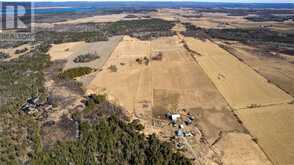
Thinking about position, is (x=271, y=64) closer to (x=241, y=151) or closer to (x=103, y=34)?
(x=241, y=151)

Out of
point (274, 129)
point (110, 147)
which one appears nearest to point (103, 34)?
point (110, 147)

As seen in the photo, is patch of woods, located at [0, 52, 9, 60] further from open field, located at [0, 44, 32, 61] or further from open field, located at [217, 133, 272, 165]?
open field, located at [217, 133, 272, 165]

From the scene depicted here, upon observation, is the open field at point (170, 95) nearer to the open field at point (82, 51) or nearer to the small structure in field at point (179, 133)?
the small structure in field at point (179, 133)

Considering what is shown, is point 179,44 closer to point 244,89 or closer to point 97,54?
point 97,54

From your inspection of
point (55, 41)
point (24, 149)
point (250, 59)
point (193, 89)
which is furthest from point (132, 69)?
point (55, 41)

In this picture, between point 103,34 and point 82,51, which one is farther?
point 103,34

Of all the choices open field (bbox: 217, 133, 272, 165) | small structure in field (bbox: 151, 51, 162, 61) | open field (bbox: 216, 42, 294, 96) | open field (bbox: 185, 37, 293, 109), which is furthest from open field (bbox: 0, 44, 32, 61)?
open field (bbox: 217, 133, 272, 165)
